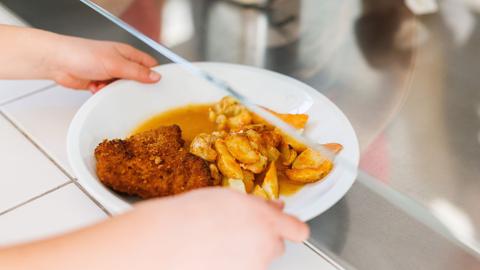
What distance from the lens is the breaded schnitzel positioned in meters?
0.52

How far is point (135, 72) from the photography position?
0.66m

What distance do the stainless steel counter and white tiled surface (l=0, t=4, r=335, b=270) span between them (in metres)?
0.06

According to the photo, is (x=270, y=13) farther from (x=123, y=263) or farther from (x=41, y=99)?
(x=123, y=263)

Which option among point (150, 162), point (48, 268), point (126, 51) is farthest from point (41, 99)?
point (48, 268)

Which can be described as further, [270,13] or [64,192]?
[270,13]

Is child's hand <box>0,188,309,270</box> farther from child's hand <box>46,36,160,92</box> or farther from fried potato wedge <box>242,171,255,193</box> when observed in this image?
child's hand <box>46,36,160,92</box>

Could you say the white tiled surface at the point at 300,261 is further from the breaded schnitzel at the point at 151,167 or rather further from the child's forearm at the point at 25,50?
the child's forearm at the point at 25,50

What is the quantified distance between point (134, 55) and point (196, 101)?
10cm

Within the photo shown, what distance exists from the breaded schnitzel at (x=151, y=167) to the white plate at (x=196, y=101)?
14 millimetres

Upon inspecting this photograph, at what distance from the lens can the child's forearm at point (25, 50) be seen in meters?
0.70

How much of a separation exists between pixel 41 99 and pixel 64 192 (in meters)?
0.18

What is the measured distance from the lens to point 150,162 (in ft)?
1.77

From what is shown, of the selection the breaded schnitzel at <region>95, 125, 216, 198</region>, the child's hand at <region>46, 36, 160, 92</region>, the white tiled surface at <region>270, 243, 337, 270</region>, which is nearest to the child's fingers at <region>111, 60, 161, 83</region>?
the child's hand at <region>46, 36, 160, 92</region>

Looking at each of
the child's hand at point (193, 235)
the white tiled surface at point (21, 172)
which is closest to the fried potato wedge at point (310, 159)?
the child's hand at point (193, 235)
